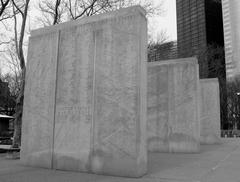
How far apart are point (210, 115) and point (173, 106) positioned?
27.7 ft

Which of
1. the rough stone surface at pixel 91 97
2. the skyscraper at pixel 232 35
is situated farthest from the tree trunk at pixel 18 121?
the skyscraper at pixel 232 35

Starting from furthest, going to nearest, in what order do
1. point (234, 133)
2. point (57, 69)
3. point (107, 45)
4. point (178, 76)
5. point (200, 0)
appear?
1. point (234, 133)
2. point (200, 0)
3. point (178, 76)
4. point (57, 69)
5. point (107, 45)

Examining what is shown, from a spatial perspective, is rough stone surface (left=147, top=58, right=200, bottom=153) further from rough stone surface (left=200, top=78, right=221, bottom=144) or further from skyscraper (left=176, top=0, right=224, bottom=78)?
skyscraper (left=176, top=0, right=224, bottom=78)

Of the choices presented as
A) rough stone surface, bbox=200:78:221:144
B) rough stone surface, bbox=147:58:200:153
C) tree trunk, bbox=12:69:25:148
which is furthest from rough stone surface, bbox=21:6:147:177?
rough stone surface, bbox=200:78:221:144

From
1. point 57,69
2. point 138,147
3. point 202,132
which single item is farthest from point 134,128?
point 202,132

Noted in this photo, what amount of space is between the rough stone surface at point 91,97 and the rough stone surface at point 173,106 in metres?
7.10

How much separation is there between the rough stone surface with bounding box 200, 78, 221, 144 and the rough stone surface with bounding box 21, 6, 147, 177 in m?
15.4

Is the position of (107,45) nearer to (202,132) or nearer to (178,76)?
(178,76)

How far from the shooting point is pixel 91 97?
373 inches

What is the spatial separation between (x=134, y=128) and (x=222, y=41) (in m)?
37.5

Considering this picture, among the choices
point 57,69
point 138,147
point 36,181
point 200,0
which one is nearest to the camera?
point 36,181

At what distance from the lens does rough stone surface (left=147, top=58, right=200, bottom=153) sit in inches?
612

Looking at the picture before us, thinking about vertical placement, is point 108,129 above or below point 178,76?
below

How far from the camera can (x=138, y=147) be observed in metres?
8.47
